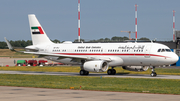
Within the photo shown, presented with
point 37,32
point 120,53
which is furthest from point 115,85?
point 37,32

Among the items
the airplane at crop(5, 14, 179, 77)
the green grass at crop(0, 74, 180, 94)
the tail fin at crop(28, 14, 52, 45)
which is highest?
the tail fin at crop(28, 14, 52, 45)

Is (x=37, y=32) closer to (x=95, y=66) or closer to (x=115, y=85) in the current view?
(x=95, y=66)

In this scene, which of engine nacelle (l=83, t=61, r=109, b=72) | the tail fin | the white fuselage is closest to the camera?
the white fuselage

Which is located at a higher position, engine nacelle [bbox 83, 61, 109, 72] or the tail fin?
the tail fin

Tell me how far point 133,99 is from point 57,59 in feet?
89.4

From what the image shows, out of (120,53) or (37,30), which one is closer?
(120,53)

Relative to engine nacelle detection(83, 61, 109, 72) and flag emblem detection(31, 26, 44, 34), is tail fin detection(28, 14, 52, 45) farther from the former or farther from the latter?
engine nacelle detection(83, 61, 109, 72)

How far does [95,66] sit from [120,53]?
4012 mm

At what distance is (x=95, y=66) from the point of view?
126 ft

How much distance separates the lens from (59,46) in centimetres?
4588

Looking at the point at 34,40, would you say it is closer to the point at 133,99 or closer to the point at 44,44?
the point at 44,44

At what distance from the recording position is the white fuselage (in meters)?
37.8

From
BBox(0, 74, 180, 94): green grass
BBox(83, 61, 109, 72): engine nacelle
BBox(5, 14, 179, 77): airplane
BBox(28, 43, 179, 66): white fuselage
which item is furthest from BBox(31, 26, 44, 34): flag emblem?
BBox(0, 74, 180, 94): green grass

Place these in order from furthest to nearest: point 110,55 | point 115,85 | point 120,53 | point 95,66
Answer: point 110,55
point 120,53
point 95,66
point 115,85
